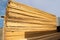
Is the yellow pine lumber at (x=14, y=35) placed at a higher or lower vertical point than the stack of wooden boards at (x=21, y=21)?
lower

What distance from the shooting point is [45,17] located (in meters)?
3.29

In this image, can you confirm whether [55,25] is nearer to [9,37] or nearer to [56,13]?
[56,13]

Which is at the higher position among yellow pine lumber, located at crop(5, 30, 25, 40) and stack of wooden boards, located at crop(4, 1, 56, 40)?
stack of wooden boards, located at crop(4, 1, 56, 40)

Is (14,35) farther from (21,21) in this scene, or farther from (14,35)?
(21,21)

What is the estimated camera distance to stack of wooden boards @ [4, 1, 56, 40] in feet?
7.70

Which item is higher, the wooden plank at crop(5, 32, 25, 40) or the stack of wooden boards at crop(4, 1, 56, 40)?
the stack of wooden boards at crop(4, 1, 56, 40)

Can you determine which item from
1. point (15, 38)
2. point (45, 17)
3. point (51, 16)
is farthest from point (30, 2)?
point (15, 38)

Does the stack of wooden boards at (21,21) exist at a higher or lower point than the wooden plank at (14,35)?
higher

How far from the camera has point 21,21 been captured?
8.48ft

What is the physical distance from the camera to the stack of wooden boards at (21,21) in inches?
92.4

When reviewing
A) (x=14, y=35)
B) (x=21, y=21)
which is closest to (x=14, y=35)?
(x=14, y=35)

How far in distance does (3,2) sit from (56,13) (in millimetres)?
1943

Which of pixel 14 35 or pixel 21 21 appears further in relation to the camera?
pixel 21 21

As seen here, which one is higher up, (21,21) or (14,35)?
(21,21)
